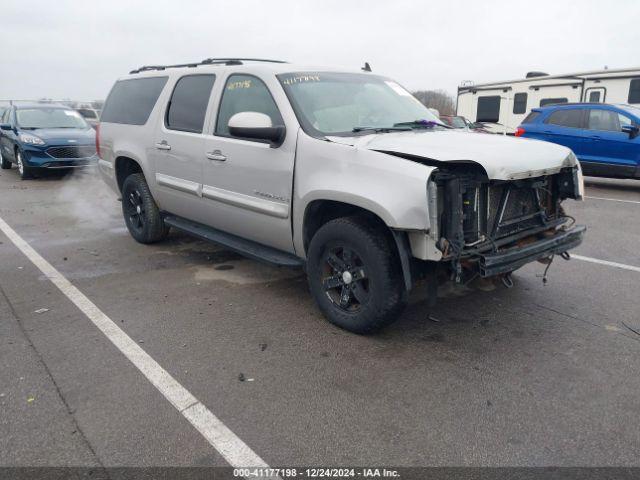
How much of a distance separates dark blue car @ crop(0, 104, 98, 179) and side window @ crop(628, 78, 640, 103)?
13.6m

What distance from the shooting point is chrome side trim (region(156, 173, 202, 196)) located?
5.03 metres

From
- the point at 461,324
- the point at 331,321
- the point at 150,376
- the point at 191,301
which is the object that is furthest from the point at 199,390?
the point at 461,324

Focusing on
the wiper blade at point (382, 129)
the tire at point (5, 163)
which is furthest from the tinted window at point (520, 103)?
the tire at point (5, 163)

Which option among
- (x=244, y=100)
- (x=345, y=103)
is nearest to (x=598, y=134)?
(x=345, y=103)

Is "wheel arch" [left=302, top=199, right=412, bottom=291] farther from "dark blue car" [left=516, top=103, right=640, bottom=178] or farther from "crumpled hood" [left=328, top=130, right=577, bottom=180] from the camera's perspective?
"dark blue car" [left=516, top=103, right=640, bottom=178]

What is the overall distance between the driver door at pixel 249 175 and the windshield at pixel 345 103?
0.20m

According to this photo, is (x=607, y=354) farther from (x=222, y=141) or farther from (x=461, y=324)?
(x=222, y=141)

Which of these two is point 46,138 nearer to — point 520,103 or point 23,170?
point 23,170

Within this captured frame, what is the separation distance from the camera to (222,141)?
463 centimetres

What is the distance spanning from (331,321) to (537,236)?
167cm

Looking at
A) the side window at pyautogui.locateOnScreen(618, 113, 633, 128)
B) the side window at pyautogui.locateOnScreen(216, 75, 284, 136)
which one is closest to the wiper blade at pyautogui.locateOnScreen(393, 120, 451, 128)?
the side window at pyautogui.locateOnScreen(216, 75, 284, 136)

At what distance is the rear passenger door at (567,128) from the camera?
36.1 ft

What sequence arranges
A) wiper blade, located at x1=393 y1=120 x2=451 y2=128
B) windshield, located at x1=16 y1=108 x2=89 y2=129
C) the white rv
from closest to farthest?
wiper blade, located at x1=393 y1=120 x2=451 y2=128 < windshield, located at x1=16 y1=108 x2=89 y2=129 < the white rv

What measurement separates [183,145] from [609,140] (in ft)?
29.3
